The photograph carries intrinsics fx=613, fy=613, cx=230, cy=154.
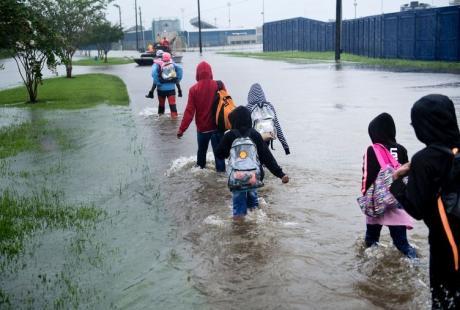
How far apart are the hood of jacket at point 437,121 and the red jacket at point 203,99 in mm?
5468

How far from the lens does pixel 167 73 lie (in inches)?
585

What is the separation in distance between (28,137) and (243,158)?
8.08 meters

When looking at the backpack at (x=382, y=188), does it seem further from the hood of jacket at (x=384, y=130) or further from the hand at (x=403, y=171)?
the hand at (x=403, y=171)

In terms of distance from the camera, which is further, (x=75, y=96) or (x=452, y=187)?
(x=75, y=96)

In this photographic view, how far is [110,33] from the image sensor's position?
57938mm

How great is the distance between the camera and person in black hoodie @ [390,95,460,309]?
3.46 metres

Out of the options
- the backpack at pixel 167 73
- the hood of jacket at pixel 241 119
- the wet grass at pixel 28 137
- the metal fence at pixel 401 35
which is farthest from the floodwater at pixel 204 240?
the metal fence at pixel 401 35

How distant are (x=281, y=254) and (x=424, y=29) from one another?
3025 centimetres

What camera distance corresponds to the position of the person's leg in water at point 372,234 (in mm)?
5594

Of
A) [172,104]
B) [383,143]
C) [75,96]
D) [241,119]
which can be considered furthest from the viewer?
[75,96]

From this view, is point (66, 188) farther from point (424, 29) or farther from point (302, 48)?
point (302, 48)

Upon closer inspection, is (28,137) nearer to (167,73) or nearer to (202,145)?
(167,73)

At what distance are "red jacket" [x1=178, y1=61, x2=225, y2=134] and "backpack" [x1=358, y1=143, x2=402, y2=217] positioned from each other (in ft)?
13.0

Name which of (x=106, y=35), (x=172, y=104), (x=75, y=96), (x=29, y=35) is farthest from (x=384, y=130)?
(x=106, y=35)
